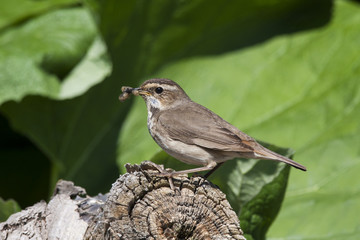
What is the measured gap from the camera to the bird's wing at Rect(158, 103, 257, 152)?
10.3 ft

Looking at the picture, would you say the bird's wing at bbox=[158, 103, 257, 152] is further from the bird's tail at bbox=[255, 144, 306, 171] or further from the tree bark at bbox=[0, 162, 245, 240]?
the tree bark at bbox=[0, 162, 245, 240]

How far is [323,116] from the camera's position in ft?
15.6

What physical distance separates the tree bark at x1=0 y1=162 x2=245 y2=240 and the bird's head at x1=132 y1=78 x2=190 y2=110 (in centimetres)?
89

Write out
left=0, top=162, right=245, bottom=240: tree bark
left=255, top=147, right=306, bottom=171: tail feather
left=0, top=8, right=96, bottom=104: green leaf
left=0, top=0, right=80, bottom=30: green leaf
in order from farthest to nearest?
left=0, top=0, right=80, bottom=30: green leaf < left=0, top=8, right=96, bottom=104: green leaf < left=255, top=147, right=306, bottom=171: tail feather < left=0, top=162, right=245, bottom=240: tree bark

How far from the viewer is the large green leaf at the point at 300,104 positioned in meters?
4.42

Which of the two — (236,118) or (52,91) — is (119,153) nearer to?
(52,91)

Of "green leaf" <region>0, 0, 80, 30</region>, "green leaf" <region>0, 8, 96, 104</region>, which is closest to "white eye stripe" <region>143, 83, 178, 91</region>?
"green leaf" <region>0, 8, 96, 104</region>

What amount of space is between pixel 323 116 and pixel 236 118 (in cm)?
70

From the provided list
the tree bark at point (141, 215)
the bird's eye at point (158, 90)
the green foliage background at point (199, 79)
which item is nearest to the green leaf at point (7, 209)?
the tree bark at point (141, 215)

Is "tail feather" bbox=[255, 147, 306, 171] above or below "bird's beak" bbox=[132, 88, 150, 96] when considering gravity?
below

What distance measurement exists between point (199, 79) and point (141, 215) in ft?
8.59

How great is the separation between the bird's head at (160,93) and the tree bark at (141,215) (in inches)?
35.0

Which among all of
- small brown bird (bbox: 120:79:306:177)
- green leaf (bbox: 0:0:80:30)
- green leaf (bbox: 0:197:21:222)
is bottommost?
green leaf (bbox: 0:197:21:222)

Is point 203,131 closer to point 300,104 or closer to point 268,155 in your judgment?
point 268,155
